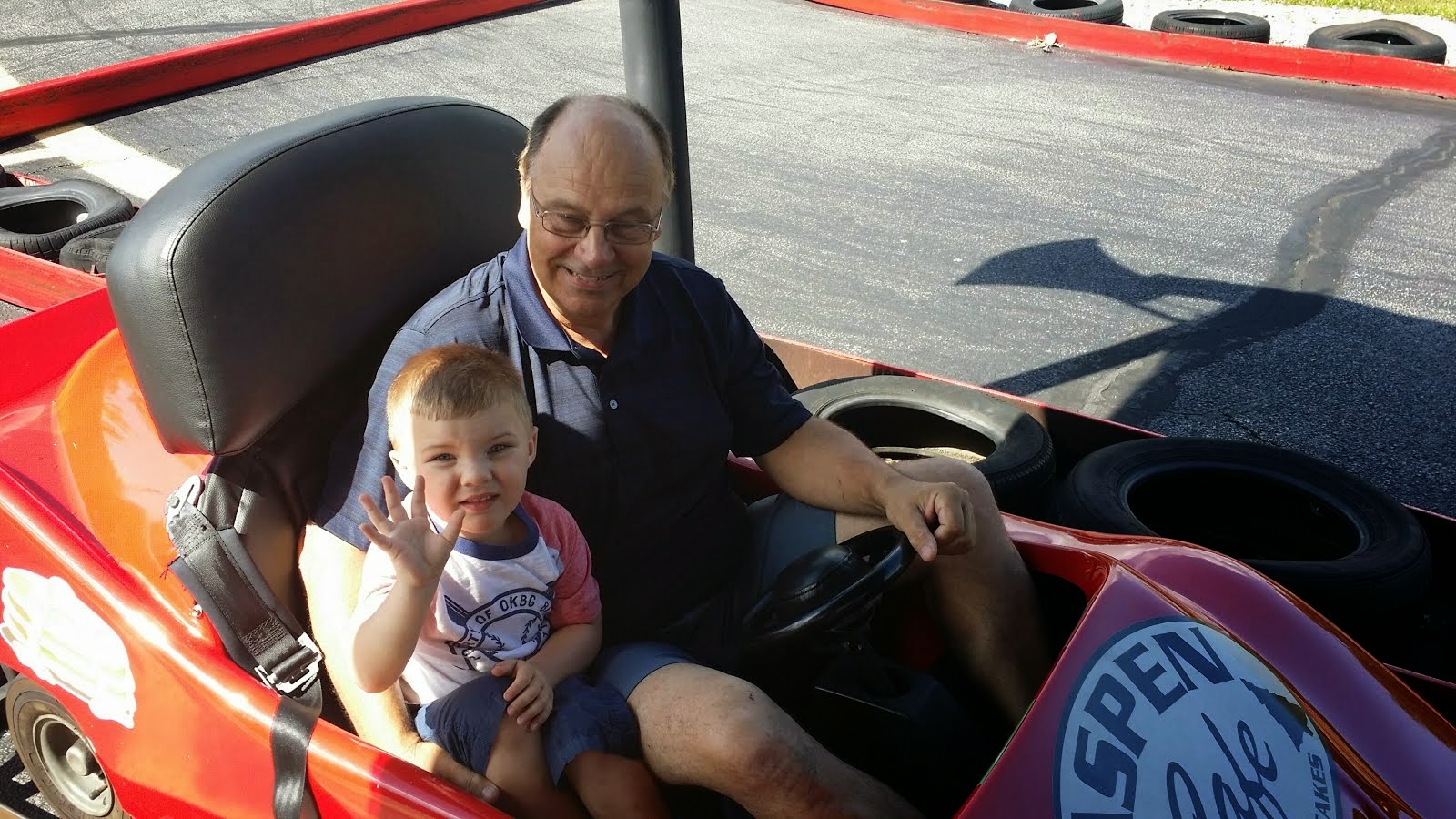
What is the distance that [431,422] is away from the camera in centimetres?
150

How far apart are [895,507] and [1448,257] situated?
13.5 feet

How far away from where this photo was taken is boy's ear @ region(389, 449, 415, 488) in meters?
1.54

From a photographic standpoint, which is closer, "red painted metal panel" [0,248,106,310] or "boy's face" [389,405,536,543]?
A: "boy's face" [389,405,536,543]

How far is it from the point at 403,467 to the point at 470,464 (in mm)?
103

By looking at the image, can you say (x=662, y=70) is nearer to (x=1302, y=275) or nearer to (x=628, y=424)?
(x=628, y=424)

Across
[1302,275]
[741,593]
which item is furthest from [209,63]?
[741,593]

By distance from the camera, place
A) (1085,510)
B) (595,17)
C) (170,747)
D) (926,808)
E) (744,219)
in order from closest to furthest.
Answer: (926,808) < (170,747) < (1085,510) < (744,219) < (595,17)

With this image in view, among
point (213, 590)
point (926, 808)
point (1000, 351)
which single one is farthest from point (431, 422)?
point (1000, 351)

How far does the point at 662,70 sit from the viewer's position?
290 cm

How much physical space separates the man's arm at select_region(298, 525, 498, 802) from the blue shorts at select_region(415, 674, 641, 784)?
2 centimetres

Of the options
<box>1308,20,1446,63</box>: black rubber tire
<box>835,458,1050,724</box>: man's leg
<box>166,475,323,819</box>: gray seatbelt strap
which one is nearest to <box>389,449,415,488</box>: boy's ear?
<box>166,475,323,819</box>: gray seatbelt strap

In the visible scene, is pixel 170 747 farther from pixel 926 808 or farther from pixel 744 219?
pixel 744 219

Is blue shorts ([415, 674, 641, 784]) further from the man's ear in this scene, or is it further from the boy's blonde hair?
the man's ear

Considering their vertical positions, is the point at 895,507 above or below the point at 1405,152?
above
